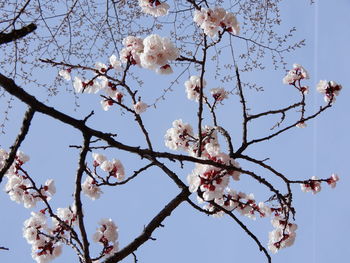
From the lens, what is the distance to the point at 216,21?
2586 millimetres

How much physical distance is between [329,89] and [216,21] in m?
1.25

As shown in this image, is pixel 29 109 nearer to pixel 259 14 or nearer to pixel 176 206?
pixel 176 206

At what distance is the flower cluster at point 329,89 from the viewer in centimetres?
321

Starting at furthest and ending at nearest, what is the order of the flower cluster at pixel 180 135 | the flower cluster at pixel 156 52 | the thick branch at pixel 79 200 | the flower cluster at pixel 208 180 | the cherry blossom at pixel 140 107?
the flower cluster at pixel 180 135, the cherry blossom at pixel 140 107, the flower cluster at pixel 156 52, the flower cluster at pixel 208 180, the thick branch at pixel 79 200

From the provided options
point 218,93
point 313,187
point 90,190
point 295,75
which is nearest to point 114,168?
point 90,190

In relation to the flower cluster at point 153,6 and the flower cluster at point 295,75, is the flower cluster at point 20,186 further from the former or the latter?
the flower cluster at point 295,75

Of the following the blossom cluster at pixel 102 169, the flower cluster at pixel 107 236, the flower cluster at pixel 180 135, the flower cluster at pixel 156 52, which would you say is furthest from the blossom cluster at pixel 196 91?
the flower cluster at pixel 107 236

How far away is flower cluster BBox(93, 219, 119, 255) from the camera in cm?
260

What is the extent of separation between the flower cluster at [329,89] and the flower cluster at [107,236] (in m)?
1.97

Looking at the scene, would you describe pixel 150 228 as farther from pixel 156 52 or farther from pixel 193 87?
pixel 193 87

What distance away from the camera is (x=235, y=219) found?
2385 millimetres

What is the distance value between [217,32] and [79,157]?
1.31 m

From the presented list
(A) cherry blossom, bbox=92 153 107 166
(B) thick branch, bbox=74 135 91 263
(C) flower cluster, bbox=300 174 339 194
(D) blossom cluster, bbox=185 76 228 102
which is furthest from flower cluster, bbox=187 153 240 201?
(D) blossom cluster, bbox=185 76 228 102

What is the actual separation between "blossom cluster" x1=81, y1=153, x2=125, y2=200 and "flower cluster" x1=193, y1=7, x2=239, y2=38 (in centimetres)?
116
